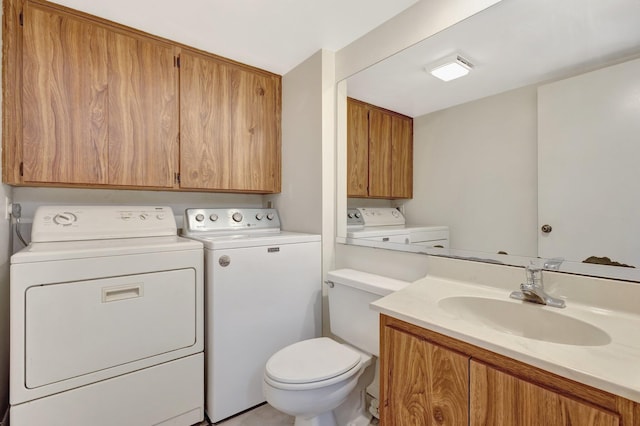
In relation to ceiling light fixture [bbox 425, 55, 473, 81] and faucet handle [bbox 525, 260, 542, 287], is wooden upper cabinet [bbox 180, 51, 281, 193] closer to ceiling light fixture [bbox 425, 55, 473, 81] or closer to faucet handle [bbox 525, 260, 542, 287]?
ceiling light fixture [bbox 425, 55, 473, 81]

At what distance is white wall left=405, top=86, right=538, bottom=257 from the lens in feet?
4.22

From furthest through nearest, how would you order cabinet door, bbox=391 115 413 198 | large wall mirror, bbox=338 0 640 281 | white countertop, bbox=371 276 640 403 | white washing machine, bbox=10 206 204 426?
cabinet door, bbox=391 115 413 198 < white washing machine, bbox=10 206 204 426 < large wall mirror, bbox=338 0 640 281 < white countertop, bbox=371 276 640 403

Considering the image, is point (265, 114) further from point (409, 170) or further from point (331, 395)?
point (331, 395)

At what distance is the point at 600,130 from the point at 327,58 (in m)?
1.52

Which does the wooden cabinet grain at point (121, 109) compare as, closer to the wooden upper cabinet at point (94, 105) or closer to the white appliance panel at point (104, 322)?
the wooden upper cabinet at point (94, 105)

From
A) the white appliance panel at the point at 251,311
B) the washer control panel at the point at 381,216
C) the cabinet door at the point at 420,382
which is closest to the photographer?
the cabinet door at the point at 420,382

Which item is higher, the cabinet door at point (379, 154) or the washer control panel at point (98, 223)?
the cabinet door at point (379, 154)

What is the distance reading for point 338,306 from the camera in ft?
5.53

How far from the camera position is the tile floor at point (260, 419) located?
1609mm

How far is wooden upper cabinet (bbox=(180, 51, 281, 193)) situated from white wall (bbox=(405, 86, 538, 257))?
1105 mm

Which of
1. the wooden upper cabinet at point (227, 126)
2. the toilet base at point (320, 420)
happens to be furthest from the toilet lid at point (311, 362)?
the wooden upper cabinet at point (227, 126)

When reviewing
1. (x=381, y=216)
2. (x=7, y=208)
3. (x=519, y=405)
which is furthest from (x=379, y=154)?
(x=7, y=208)

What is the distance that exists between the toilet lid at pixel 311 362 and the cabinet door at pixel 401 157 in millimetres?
1013

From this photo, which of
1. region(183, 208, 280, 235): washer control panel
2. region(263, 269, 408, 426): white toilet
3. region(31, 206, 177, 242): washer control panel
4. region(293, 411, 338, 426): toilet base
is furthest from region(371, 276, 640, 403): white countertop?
region(31, 206, 177, 242): washer control panel
